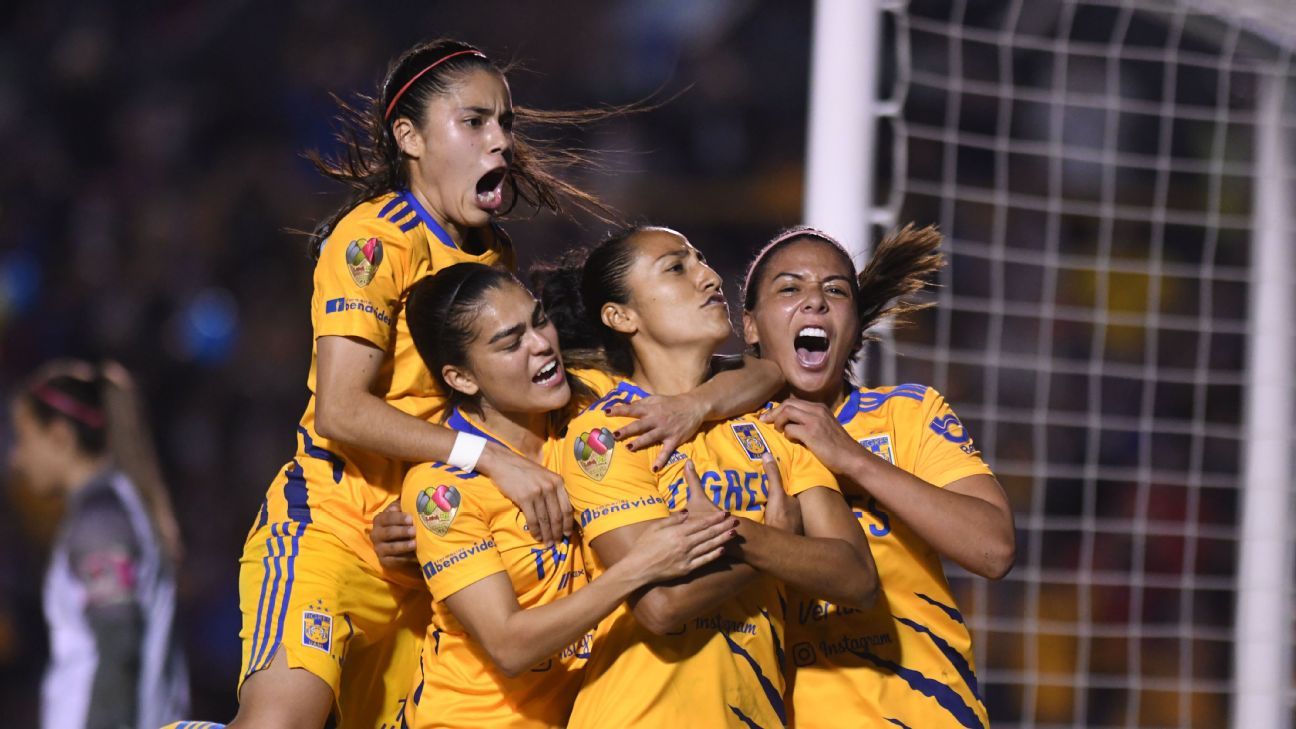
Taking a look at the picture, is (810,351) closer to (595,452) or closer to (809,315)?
(809,315)

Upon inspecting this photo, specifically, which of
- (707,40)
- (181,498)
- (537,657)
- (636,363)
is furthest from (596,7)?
(537,657)

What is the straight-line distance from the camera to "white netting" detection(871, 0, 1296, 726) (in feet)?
25.5

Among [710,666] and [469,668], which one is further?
[469,668]

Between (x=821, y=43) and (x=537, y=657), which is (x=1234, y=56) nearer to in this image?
(x=821, y=43)

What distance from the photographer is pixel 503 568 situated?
303cm

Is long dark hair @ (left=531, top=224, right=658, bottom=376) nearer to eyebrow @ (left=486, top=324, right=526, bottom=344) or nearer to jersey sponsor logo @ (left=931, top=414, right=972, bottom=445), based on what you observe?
eyebrow @ (left=486, top=324, right=526, bottom=344)

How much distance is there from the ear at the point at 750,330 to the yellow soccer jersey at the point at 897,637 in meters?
0.32

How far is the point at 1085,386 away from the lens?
27.8ft

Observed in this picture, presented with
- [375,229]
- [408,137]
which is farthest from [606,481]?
[408,137]

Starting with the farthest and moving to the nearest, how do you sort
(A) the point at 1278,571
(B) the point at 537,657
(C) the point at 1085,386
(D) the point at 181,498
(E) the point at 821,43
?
(D) the point at 181,498
(C) the point at 1085,386
(A) the point at 1278,571
(E) the point at 821,43
(B) the point at 537,657

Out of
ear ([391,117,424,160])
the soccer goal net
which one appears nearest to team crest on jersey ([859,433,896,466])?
ear ([391,117,424,160])

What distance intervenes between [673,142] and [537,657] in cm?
763

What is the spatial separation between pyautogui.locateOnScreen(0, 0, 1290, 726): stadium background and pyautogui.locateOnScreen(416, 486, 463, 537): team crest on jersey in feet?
16.3

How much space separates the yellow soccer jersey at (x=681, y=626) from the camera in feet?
9.53
